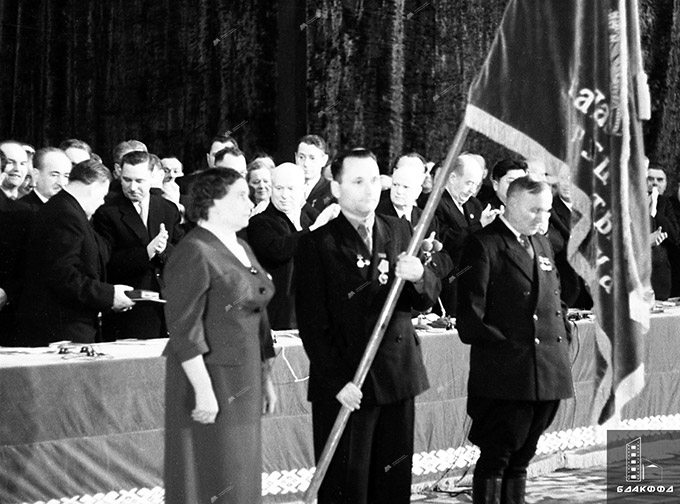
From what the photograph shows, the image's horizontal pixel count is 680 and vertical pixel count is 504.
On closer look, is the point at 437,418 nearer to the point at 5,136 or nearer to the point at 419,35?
the point at 419,35

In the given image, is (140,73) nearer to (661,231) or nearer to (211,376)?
(661,231)

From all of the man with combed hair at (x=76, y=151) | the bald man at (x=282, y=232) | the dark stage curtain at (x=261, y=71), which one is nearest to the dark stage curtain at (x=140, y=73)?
the dark stage curtain at (x=261, y=71)

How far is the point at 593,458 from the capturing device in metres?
6.77

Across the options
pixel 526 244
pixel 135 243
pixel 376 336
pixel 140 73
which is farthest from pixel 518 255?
pixel 140 73

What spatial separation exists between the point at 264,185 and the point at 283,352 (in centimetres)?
149

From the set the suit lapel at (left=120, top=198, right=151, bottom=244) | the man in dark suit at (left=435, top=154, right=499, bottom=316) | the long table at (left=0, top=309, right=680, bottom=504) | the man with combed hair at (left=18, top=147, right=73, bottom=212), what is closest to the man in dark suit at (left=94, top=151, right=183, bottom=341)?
the suit lapel at (left=120, top=198, right=151, bottom=244)

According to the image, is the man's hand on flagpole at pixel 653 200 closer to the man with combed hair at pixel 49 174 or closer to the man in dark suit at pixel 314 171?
the man in dark suit at pixel 314 171

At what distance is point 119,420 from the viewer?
495cm

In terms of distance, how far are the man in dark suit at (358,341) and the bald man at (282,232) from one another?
1.75 metres

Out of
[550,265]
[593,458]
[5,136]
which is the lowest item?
[593,458]

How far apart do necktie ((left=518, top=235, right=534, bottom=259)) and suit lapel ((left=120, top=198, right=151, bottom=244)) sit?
1.91 metres

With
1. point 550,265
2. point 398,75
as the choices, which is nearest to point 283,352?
point 550,265

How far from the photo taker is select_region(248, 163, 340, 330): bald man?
6.23 m

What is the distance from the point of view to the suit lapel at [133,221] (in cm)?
615
